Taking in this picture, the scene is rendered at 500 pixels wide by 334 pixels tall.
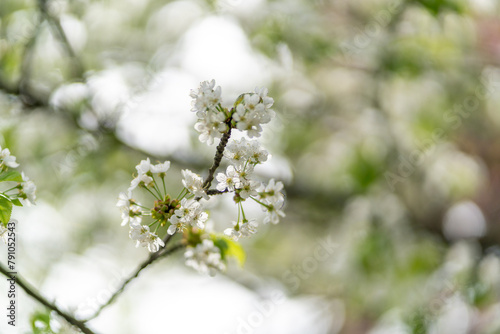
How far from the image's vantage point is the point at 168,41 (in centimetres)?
440

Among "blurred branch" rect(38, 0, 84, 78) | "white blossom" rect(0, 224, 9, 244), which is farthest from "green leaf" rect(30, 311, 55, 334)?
"blurred branch" rect(38, 0, 84, 78)

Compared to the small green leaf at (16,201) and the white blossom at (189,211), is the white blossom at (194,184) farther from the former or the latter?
the small green leaf at (16,201)

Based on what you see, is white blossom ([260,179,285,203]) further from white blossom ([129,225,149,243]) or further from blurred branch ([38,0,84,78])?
blurred branch ([38,0,84,78])

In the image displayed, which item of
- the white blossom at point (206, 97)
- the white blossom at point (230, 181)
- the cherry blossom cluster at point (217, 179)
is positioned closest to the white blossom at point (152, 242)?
the cherry blossom cluster at point (217, 179)

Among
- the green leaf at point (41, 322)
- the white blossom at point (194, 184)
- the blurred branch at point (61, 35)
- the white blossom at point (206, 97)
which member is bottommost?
the green leaf at point (41, 322)

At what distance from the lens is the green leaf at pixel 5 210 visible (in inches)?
57.2

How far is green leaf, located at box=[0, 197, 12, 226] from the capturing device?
145 cm

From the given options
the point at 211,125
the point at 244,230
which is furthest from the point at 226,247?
the point at 211,125

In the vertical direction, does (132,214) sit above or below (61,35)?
below

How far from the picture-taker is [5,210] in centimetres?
146

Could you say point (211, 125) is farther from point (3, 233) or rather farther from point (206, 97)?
point (3, 233)

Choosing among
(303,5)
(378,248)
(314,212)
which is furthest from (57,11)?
(314,212)

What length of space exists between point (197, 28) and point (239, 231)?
294 cm

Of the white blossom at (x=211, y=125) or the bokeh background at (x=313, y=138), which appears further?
the bokeh background at (x=313, y=138)
